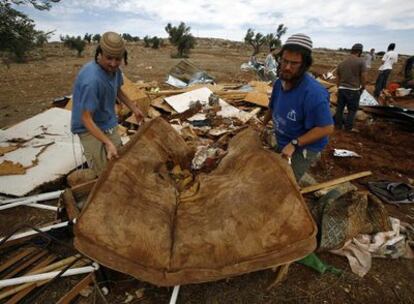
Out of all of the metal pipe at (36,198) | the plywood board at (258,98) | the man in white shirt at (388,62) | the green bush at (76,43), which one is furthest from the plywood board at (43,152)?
the green bush at (76,43)

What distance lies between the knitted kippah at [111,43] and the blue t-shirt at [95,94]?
0.69 feet

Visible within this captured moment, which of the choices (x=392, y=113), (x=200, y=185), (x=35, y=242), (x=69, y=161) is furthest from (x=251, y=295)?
(x=392, y=113)

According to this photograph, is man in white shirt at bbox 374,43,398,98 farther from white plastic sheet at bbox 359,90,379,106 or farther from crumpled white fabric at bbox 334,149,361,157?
crumpled white fabric at bbox 334,149,361,157

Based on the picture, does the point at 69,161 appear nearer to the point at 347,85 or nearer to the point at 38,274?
the point at 38,274

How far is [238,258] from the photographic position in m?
1.70

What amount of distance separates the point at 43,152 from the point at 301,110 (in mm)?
3549

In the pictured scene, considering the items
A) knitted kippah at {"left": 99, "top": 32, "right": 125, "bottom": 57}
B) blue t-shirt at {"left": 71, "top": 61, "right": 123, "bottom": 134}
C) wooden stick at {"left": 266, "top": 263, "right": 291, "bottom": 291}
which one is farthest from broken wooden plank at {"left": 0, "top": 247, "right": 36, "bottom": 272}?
wooden stick at {"left": 266, "top": 263, "right": 291, "bottom": 291}

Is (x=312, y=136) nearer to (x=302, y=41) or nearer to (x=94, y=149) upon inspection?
(x=302, y=41)

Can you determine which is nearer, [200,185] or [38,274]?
[38,274]

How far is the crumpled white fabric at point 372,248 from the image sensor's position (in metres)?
2.58

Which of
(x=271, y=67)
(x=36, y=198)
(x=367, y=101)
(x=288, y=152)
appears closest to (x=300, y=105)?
(x=288, y=152)

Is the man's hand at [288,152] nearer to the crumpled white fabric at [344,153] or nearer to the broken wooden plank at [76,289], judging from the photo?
the broken wooden plank at [76,289]

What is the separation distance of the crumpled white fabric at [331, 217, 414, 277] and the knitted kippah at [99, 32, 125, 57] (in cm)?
266

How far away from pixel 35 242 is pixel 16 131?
2.65 m
